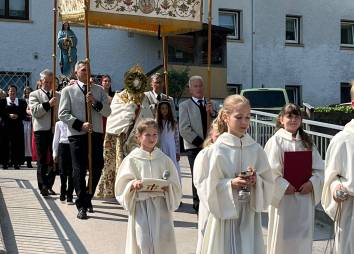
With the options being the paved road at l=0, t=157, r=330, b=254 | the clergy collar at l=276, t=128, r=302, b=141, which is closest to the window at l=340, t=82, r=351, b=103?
the paved road at l=0, t=157, r=330, b=254

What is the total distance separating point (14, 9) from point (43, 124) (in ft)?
43.0

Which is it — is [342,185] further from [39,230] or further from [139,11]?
[139,11]

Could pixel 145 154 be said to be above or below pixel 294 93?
below

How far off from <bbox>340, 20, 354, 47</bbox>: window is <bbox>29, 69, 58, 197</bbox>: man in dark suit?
21306 millimetres

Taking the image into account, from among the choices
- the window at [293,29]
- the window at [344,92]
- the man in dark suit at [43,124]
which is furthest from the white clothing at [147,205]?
the window at [344,92]

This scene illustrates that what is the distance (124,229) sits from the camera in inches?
285

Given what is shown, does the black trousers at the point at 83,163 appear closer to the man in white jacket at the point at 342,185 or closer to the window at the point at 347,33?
the man in white jacket at the point at 342,185

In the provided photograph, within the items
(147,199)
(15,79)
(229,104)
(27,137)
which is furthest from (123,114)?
(15,79)

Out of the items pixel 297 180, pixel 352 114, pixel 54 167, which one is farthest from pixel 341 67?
pixel 297 180

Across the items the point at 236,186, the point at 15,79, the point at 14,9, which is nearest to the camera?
the point at 236,186

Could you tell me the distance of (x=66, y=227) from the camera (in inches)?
285

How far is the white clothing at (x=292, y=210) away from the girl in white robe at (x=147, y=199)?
0.93 metres

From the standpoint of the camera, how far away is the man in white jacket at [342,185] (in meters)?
4.74

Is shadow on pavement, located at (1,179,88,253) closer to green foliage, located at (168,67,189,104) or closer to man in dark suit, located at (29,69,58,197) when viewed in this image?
man in dark suit, located at (29,69,58,197)
